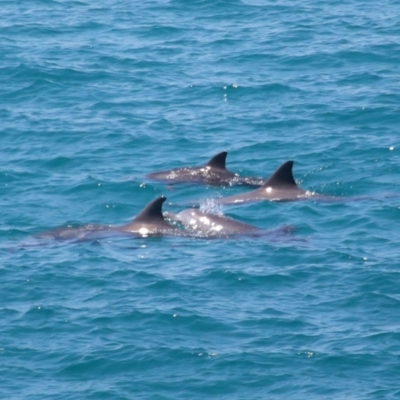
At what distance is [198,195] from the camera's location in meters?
27.9

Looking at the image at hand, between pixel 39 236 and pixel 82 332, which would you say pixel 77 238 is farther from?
pixel 82 332

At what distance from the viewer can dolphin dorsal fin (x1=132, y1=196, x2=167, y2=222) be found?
24.9m

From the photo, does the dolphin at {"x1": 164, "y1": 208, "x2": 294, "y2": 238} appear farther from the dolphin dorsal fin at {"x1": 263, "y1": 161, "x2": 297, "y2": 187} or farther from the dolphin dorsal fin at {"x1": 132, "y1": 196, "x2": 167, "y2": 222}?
the dolphin dorsal fin at {"x1": 263, "y1": 161, "x2": 297, "y2": 187}

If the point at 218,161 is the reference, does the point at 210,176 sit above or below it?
below

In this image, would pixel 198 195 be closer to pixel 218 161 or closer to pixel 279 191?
pixel 218 161

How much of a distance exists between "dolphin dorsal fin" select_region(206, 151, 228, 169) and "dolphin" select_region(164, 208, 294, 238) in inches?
101

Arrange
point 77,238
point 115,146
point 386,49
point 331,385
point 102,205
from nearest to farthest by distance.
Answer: point 331,385 < point 77,238 < point 102,205 < point 115,146 < point 386,49

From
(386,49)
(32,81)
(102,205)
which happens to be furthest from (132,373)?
(386,49)

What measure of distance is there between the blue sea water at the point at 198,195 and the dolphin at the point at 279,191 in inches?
16.0

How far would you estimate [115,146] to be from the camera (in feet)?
101

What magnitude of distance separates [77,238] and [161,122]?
859cm

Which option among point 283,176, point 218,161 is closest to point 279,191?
point 283,176

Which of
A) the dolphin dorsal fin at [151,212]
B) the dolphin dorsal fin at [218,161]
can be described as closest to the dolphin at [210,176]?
the dolphin dorsal fin at [218,161]

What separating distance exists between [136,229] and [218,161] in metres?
4.16
